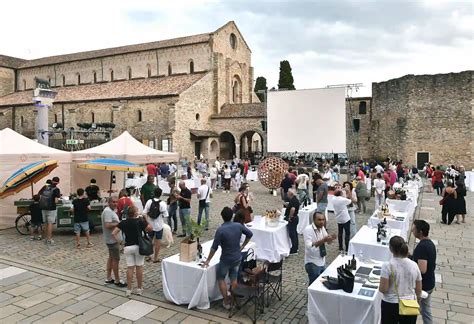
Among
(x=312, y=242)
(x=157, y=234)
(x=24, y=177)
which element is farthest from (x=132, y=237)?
(x=24, y=177)

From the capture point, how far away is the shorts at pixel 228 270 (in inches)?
200

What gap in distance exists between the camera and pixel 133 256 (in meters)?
5.71

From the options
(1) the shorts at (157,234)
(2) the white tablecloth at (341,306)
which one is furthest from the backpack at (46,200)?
(2) the white tablecloth at (341,306)

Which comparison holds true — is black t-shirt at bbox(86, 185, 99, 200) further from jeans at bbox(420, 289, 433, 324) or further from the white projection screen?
the white projection screen

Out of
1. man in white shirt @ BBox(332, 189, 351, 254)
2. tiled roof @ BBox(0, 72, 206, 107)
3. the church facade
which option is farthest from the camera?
tiled roof @ BBox(0, 72, 206, 107)

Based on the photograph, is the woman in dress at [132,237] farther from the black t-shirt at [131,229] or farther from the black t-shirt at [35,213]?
the black t-shirt at [35,213]

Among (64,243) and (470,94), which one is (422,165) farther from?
(64,243)

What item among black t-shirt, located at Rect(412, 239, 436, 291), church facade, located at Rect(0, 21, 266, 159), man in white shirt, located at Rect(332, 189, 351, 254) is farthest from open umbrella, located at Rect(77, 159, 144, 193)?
church facade, located at Rect(0, 21, 266, 159)

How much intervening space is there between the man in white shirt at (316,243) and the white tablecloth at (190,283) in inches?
55.0

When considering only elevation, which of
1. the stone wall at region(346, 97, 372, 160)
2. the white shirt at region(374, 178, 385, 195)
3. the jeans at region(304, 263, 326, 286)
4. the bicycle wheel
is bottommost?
the bicycle wheel

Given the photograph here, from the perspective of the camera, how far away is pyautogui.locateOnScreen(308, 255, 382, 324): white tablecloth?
13.3 feet

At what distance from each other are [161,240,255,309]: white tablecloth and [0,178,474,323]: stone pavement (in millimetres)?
127

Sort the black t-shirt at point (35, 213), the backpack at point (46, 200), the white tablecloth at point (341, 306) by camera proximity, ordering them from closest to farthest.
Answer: the white tablecloth at point (341, 306) → the backpack at point (46, 200) → the black t-shirt at point (35, 213)

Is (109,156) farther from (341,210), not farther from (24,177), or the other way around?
(341,210)
